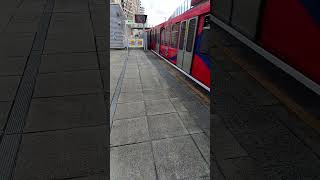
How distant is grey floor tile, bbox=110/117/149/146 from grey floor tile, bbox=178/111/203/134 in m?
0.83

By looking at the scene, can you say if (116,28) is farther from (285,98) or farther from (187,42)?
(285,98)

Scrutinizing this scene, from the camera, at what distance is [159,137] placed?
3170mm

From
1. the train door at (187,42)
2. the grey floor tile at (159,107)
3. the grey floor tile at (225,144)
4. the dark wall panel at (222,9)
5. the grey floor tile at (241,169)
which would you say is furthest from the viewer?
the dark wall panel at (222,9)

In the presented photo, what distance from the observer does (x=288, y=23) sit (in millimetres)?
4789

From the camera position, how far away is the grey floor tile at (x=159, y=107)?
426 cm

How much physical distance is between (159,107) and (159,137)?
4.59ft

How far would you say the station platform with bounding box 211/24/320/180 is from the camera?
7.63ft

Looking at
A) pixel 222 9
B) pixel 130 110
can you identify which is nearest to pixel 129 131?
pixel 130 110

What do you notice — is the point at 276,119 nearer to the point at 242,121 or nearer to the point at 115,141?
the point at 242,121
